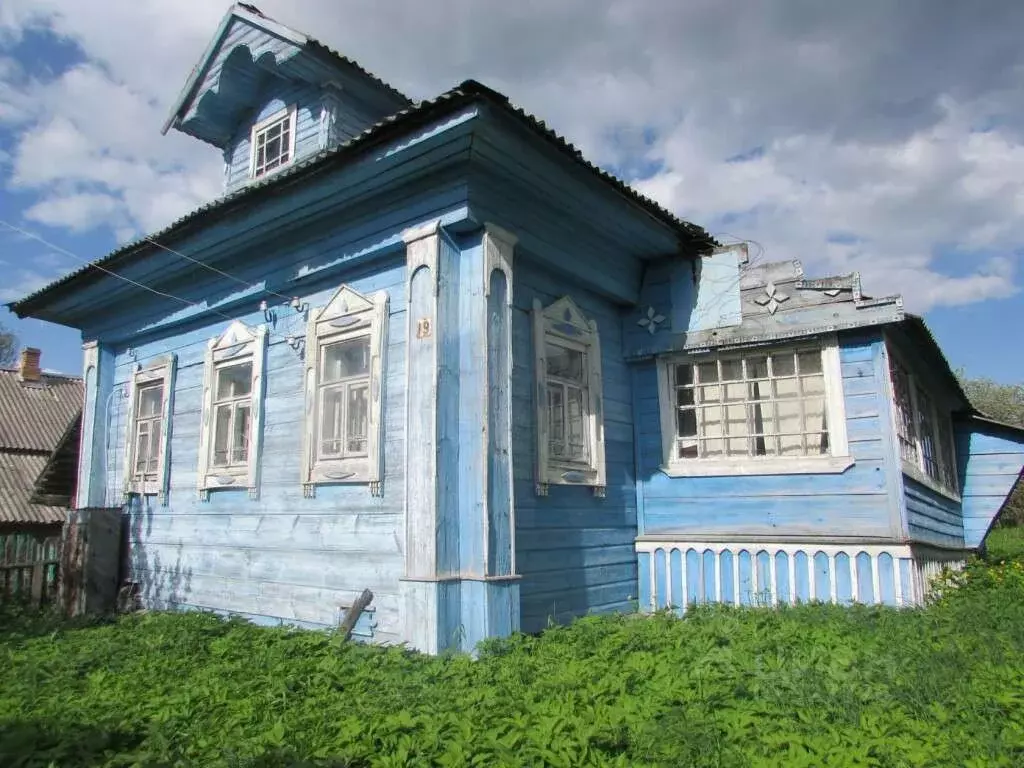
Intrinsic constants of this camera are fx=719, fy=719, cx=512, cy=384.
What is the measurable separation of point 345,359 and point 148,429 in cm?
402

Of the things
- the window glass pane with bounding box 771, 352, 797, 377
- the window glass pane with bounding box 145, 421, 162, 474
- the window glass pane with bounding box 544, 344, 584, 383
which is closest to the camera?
the window glass pane with bounding box 544, 344, 584, 383

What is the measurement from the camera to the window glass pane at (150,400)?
30.8 ft

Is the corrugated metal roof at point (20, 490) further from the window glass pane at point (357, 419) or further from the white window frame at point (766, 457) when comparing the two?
the white window frame at point (766, 457)

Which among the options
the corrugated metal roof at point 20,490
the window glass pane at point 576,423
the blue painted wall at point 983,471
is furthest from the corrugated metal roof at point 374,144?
the corrugated metal roof at point 20,490

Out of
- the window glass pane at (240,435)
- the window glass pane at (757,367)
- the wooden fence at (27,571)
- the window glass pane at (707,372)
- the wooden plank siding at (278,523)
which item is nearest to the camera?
the wooden plank siding at (278,523)

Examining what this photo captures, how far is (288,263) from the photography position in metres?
7.30

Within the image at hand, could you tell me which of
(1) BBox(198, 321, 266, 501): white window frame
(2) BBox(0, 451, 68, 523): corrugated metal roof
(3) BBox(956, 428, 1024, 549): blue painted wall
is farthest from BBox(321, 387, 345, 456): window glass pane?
(2) BBox(0, 451, 68, 523): corrugated metal roof

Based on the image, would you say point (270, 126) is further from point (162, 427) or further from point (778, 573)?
point (778, 573)

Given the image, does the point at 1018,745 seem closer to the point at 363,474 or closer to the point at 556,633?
the point at 556,633

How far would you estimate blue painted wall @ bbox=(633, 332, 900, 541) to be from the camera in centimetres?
646

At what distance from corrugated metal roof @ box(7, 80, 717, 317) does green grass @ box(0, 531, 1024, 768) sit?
375 cm

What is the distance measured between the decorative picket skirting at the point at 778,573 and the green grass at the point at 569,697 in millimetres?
551

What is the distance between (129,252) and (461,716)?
6.84 metres

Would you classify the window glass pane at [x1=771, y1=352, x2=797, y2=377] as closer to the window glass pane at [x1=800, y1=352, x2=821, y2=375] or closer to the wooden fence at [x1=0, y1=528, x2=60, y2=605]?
the window glass pane at [x1=800, y1=352, x2=821, y2=375]
